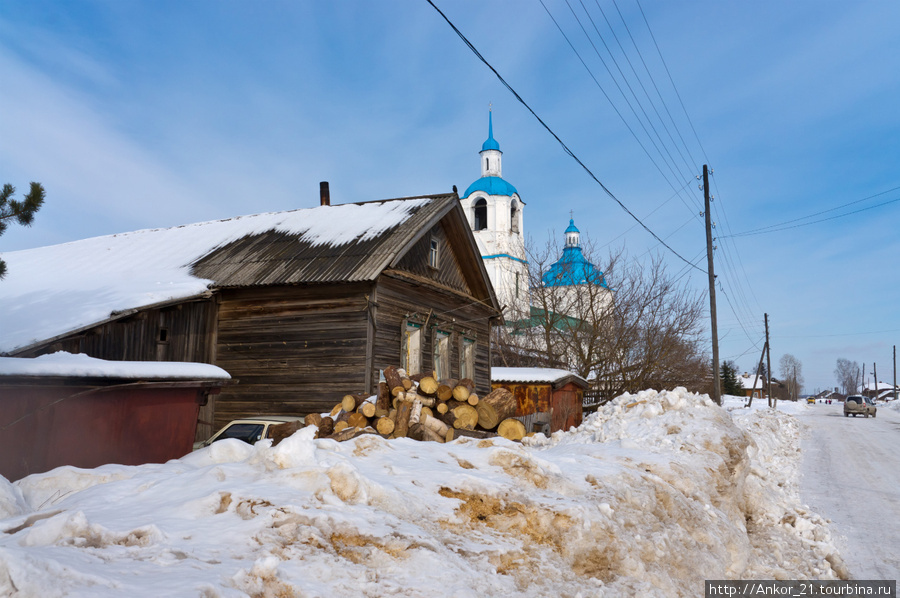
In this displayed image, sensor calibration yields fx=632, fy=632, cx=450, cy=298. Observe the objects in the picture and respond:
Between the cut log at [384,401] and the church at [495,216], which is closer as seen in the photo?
the cut log at [384,401]

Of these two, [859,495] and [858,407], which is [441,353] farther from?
[858,407]

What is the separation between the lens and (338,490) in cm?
439

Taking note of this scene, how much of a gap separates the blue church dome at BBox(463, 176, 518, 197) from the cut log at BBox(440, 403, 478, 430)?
1862 inches

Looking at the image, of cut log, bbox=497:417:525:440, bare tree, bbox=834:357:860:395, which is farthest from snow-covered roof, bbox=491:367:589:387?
bare tree, bbox=834:357:860:395

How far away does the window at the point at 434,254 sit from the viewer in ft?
55.0

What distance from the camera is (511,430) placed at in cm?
1010

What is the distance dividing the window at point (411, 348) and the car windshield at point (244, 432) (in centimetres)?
438

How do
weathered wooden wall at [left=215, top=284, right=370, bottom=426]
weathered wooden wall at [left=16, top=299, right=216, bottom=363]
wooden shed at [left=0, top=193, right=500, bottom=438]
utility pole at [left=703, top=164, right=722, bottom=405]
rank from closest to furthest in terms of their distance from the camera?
weathered wooden wall at [left=16, top=299, right=216, bottom=363] → wooden shed at [left=0, top=193, right=500, bottom=438] → weathered wooden wall at [left=215, top=284, right=370, bottom=426] → utility pole at [left=703, top=164, right=722, bottom=405]

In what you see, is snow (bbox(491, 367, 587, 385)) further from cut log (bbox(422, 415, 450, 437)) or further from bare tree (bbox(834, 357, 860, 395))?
bare tree (bbox(834, 357, 860, 395))

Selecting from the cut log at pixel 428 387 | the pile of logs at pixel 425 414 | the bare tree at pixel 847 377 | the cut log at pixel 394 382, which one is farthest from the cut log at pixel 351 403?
the bare tree at pixel 847 377

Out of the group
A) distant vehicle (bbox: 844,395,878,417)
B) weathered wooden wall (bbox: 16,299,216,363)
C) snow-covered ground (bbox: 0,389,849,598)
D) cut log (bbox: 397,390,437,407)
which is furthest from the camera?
distant vehicle (bbox: 844,395,878,417)

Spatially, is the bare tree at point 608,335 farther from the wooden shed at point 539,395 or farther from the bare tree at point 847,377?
the bare tree at point 847,377

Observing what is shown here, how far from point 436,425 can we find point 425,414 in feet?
0.88

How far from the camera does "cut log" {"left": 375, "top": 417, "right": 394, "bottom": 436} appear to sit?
32.1 feet
